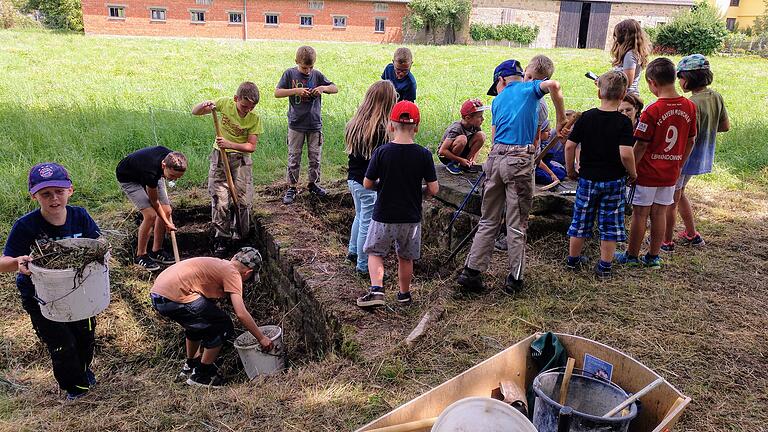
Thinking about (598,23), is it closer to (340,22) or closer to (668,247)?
(340,22)

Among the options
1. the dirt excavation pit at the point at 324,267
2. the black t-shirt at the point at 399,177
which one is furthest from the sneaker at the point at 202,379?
the black t-shirt at the point at 399,177

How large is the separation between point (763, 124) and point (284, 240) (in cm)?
1011

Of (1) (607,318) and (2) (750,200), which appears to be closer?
(1) (607,318)

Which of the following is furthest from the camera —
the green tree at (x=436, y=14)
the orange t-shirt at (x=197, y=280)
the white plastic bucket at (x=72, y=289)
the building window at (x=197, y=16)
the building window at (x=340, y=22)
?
the green tree at (x=436, y=14)

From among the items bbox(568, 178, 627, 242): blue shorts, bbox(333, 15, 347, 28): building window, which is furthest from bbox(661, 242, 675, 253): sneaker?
bbox(333, 15, 347, 28): building window

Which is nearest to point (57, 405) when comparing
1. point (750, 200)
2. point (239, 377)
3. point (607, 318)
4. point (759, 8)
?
point (239, 377)

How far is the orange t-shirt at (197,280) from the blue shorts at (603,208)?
2.84 m

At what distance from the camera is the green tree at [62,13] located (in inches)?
1384

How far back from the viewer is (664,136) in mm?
4445

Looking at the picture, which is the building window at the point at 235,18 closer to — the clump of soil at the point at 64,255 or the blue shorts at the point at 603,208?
the blue shorts at the point at 603,208

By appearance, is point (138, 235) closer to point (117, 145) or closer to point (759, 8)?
point (117, 145)

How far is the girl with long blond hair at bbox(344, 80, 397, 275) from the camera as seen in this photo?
439 centimetres

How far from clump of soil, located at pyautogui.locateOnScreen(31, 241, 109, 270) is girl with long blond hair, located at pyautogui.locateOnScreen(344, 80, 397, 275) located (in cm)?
207

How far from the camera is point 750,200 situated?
22.7 ft
